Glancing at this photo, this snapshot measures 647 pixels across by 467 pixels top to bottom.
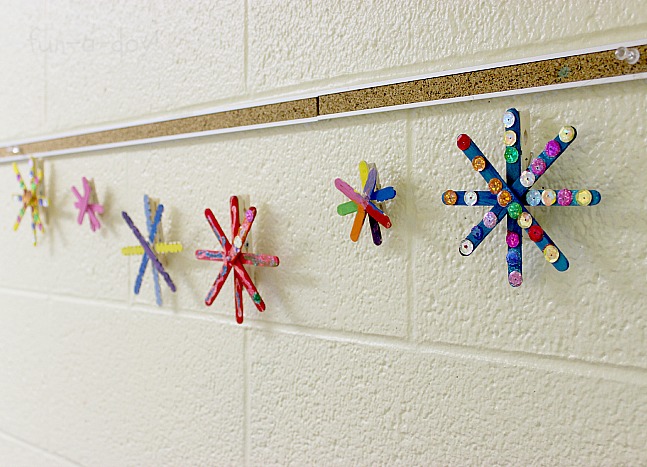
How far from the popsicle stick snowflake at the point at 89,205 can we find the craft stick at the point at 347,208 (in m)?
0.68

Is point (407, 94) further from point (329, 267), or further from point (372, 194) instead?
point (329, 267)

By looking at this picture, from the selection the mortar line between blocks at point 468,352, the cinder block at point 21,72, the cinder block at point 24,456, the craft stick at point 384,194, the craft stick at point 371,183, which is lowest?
the cinder block at point 24,456

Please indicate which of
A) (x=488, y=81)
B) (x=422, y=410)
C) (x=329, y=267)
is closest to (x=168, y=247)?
(x=329, y=267)

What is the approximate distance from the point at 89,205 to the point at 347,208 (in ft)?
2.45

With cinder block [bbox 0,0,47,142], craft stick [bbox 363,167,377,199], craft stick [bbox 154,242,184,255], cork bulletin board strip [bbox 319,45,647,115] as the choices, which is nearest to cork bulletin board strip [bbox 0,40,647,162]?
cork bulletin board strip [bbox 319,45,647,115]

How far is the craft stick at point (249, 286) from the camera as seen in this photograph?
40.6 inches

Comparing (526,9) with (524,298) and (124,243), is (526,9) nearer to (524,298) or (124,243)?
(524,298)

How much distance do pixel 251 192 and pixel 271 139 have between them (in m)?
0.11

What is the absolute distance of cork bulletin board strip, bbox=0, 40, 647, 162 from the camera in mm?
730

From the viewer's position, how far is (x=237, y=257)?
3.44 ft

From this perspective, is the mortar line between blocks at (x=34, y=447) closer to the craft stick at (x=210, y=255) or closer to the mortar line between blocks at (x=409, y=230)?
the craft stick at (x=210, y=255)

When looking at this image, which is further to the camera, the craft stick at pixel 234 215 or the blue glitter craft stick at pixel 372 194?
the craft stick at pixel 234 215

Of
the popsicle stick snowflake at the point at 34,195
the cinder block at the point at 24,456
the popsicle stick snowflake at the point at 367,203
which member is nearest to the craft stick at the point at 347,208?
the popsicle stick snowflake at the point at 367,203

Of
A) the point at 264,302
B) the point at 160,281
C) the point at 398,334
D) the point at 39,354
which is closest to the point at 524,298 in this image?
the point at 398,334
